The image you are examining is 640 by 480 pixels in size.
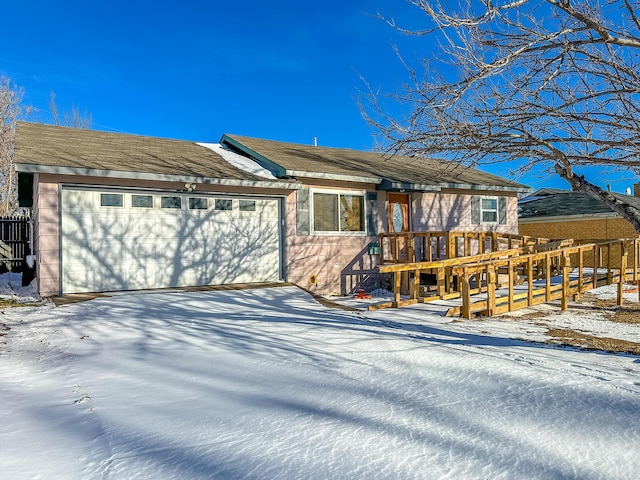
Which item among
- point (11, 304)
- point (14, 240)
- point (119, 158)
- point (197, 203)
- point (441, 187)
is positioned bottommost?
point (11, 304)

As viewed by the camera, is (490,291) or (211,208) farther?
(211,208)

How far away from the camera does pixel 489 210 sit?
50.8 feet

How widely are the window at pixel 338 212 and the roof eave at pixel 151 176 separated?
102 cm

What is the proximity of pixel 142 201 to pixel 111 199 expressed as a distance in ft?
1.96

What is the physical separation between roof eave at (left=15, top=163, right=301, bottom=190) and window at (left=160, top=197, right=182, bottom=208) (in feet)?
1.99

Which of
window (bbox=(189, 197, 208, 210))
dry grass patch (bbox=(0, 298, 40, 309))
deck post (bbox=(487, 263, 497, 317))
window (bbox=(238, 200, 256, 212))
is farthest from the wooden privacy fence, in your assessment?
deck post (bbox=(487, 263, 497, 317))

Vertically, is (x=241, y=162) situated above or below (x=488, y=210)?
above

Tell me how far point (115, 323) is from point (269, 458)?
189 inches

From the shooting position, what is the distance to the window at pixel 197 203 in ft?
34.6

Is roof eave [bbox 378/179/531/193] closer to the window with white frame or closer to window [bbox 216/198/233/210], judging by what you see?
the window with white frame

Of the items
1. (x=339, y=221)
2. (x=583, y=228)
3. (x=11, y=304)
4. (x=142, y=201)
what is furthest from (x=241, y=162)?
(x=583, y=228)

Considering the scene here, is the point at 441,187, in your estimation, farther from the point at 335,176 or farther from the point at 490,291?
the point at 490,291

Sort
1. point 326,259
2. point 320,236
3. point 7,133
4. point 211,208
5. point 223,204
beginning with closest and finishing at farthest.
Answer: point 211,208 < point 223,204 < point 320,236 < point 326,259 < point 7,133

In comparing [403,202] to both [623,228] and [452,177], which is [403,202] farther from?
[623,228]
